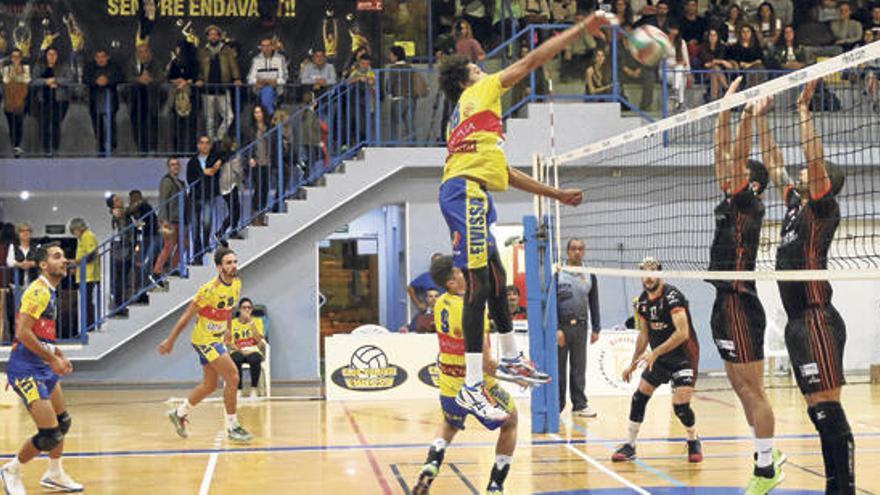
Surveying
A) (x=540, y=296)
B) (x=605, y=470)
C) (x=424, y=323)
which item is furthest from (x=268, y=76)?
(x=605, y=470)

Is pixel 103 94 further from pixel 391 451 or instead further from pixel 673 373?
pixel 673 373

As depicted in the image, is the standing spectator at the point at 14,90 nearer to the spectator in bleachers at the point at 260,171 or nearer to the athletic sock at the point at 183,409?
the spectator in bleachers at the point at 260,171

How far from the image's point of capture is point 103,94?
20562mm

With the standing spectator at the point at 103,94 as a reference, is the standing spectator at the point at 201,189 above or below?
below

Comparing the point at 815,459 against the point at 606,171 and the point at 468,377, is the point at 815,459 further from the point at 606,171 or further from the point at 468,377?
the point at 606,171

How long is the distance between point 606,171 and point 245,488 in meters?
10.5

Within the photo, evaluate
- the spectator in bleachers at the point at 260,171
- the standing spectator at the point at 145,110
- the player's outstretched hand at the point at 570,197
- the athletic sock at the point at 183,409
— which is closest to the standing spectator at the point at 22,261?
the standing spectator at the point at 145,110

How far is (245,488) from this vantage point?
9.99 metres

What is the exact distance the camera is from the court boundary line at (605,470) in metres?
9.62

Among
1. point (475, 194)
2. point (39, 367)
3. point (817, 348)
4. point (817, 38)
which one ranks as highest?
point (817, 38)

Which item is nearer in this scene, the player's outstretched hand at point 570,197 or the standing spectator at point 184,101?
the player's outstretched hand at point 570,197

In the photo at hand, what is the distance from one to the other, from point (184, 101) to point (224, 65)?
1.04 m

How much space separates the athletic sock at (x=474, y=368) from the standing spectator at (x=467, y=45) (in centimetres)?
1122

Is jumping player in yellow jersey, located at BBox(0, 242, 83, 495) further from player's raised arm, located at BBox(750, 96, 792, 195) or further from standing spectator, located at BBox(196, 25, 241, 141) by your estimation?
standing spectator, located at BBox(196, 25, 241, 141)
